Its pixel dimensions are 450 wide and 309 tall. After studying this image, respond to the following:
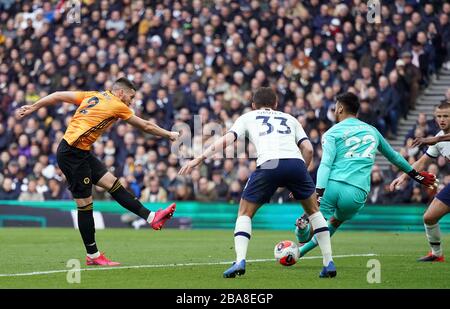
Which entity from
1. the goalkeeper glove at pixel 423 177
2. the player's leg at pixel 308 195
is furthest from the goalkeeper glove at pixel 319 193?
the goalkeeper glove at pixel 423 177

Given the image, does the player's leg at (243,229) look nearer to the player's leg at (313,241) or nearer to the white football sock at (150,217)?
the player's leg at (313,241)

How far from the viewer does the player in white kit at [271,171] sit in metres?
10.6

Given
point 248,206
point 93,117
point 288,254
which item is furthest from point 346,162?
point 93,117

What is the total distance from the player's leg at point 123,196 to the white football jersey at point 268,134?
2.41 meters

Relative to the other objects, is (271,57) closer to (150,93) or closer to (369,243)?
(150,93)

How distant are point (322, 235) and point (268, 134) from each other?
130 cm

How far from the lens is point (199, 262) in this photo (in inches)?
517

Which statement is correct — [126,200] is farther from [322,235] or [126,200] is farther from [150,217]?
[322,235]

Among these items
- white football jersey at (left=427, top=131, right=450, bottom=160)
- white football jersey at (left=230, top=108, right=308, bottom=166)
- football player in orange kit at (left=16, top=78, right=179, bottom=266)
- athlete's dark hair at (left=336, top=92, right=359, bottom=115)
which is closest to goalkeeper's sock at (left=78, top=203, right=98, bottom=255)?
football player in orange kit at (left=16, top=78, right=179, bottom=266)

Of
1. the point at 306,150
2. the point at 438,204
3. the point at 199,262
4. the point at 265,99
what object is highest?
the point at 265,99

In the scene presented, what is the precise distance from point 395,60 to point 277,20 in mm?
3800

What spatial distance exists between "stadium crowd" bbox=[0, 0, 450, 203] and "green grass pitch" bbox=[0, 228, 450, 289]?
13.3 feet

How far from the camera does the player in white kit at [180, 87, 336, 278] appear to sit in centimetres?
1062
